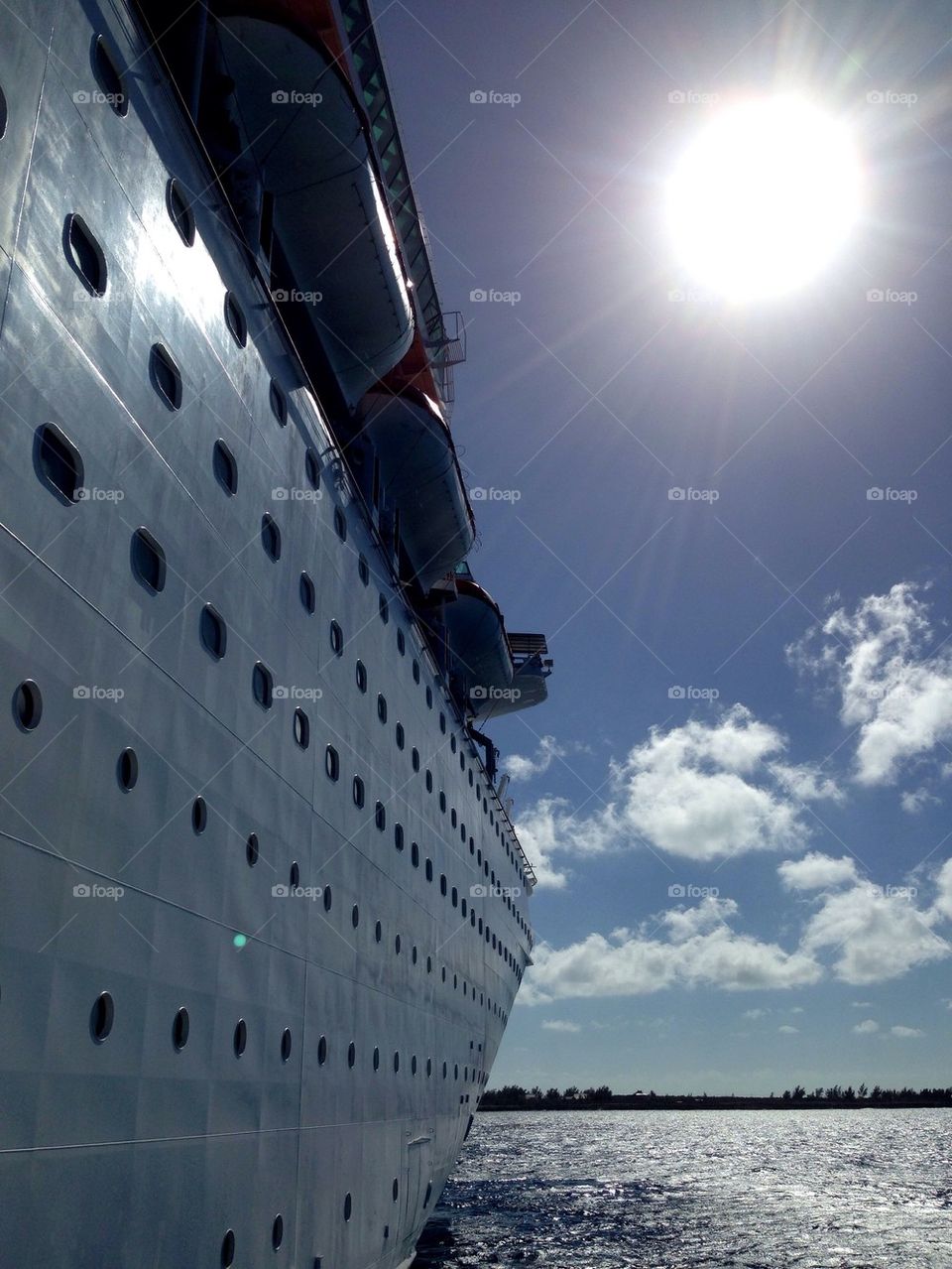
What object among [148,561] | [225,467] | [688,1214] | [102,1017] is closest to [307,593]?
[225,467]

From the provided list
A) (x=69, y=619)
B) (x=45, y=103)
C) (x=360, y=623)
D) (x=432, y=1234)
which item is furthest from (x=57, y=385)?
(x=432, y=1234)

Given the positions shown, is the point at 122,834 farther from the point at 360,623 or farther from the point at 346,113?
the point at 346,113

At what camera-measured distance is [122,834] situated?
5504 mm

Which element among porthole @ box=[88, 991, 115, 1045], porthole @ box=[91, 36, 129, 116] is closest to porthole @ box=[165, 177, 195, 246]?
porthole @ box=[91, 36, 129, 116]

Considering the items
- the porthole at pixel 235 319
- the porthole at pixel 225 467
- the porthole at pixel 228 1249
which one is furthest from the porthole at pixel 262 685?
the porthole at pixel 228 1249

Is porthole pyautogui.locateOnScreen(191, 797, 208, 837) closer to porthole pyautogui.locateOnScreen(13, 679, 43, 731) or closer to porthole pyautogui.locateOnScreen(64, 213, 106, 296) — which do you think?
porthole pyautogui.locateOnScreen(13, 679, 43, 731)

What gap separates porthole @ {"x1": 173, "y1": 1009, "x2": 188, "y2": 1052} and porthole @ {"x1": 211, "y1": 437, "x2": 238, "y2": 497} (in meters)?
3.80

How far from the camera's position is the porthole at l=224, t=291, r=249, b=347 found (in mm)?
7906

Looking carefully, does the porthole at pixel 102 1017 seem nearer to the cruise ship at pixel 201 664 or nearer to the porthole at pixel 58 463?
the cruise ship at pixel 201 664

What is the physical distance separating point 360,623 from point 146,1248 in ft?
22.7

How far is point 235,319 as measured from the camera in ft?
26.5

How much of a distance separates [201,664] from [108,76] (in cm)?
384

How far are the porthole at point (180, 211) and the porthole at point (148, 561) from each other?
2509 millimetres

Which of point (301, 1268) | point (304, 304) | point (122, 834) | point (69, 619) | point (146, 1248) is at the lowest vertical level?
point (301, 1268)
